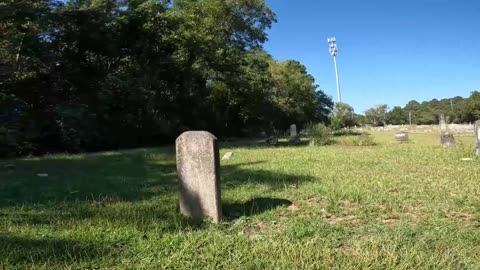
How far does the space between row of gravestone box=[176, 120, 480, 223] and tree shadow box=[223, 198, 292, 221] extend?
0.30m

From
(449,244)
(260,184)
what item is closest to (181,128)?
(260,184)

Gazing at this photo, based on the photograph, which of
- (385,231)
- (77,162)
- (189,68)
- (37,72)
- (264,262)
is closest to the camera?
(264,262)

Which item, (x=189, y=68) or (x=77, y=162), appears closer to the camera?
(x=77, y=162)

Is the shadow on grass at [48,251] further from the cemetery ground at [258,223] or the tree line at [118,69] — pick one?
the tree line at [118,69]

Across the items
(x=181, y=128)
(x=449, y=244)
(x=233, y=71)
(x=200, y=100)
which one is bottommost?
(x=449, y=244)

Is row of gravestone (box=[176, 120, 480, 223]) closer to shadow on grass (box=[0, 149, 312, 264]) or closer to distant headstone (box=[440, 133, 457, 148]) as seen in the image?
shadow on grass (box=[0, 149, 312, 264])

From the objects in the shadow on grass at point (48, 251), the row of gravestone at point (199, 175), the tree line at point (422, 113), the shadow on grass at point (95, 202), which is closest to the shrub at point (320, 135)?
the shadow on grass at point (95, 202)

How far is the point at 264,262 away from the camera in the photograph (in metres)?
3.61

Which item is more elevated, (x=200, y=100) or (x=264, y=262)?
(x=200, y=100)

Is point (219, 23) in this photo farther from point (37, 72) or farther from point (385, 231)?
point (385, 231)

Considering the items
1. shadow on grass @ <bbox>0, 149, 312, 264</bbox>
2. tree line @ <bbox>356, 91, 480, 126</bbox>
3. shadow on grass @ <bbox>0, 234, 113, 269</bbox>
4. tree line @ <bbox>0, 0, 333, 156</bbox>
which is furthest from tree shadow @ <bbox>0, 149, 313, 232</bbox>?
tree line @ <bbox>356, 91, 480, 126</bbox>

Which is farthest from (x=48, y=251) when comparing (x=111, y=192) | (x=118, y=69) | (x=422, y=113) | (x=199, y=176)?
(x=422, y=113)

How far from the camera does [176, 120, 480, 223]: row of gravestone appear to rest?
524 cm

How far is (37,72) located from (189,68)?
7.37m
